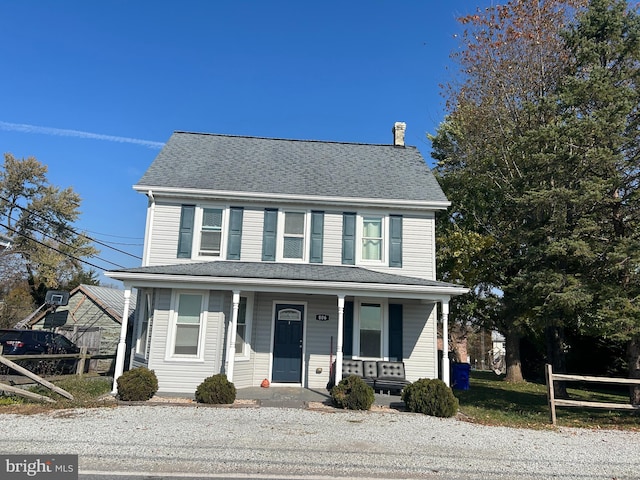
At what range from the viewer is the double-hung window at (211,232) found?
45.2ft

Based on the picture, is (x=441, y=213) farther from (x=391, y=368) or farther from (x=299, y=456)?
(x=299, y=456)

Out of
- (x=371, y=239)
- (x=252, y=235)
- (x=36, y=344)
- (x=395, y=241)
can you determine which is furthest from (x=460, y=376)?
(x=36, y=344)

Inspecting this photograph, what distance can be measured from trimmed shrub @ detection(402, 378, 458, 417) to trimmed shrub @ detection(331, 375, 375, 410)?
98 centimetres

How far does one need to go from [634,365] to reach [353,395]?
7.41m

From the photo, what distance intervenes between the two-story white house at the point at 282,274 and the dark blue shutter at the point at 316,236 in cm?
3

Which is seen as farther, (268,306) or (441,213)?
(441,213)

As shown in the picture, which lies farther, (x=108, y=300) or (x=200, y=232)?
(x=108, y=300)

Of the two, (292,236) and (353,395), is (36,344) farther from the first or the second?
(353,395)

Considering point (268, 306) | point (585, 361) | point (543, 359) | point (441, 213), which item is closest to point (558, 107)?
point (441, 213)

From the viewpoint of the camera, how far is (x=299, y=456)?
6504 millimetres

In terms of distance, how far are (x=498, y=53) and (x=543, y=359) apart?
53.5 ft

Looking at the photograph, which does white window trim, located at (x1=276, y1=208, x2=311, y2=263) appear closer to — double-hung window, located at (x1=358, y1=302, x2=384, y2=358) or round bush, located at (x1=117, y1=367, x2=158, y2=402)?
double-hung window, located at (x1=358, y1=302, x2=384, y2=358)

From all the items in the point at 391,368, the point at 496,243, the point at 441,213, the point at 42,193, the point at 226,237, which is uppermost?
the point at 42,193

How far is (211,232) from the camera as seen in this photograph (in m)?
13.9
